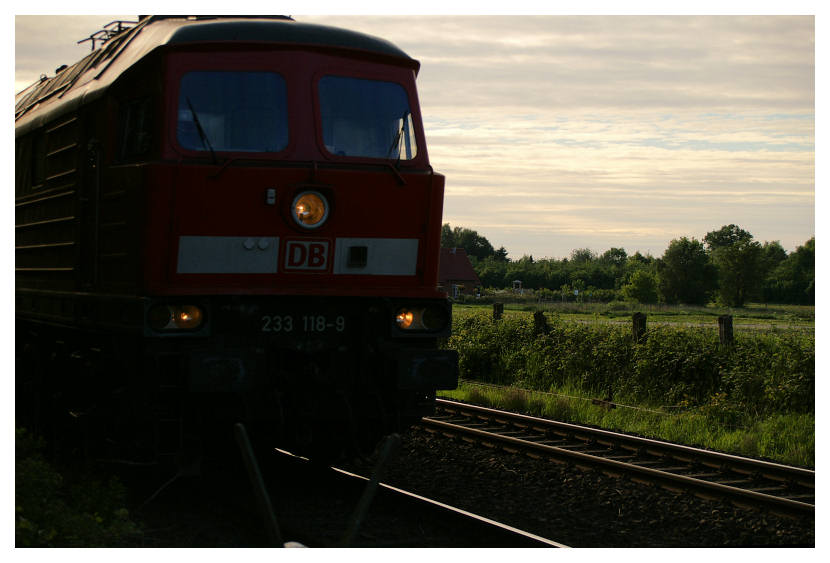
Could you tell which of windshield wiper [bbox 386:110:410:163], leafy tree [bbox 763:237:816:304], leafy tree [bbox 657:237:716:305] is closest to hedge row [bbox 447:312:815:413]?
windshield wiper [bbox 386:110:410:163]

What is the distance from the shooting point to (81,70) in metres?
9.09

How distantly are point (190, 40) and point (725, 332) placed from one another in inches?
377

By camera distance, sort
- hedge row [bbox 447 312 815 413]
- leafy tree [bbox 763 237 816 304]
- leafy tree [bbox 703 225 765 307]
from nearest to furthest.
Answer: hedge row [bbox 447 312 815 413], leafy tree [bbox 763 237 816 304], leafy tree [bbox 703 225 765 307]

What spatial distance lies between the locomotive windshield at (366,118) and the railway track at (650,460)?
3.55m

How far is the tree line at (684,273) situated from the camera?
42375 mm

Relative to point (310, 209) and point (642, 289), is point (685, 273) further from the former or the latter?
point (310, 209)

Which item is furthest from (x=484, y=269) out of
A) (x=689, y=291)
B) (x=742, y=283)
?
(x=742, y=283)

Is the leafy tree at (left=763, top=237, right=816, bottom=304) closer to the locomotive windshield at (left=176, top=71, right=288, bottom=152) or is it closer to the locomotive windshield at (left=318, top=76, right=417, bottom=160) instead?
the locomotive windshield at (left=318, top=76, right=417, bottom=160)

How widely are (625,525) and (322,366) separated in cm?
256

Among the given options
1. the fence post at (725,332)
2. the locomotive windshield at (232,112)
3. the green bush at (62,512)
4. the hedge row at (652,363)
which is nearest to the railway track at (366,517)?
the green bush at (62,512)

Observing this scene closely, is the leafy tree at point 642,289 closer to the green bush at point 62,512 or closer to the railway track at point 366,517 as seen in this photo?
the railway track at point 366,517

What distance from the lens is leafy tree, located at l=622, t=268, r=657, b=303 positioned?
78375 mm

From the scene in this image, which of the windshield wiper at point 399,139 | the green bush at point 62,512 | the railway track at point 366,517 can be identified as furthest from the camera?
the windshield wiper at point 399,139

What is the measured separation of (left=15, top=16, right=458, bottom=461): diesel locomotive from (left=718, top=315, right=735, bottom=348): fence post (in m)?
7.38
